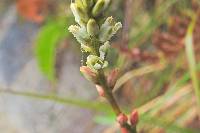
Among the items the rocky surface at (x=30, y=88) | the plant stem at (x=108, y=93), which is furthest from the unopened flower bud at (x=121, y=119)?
the rocky surface at (x=30, y=88)

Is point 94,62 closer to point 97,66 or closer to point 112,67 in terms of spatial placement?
point 97,66

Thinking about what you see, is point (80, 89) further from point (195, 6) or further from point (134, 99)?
point (195, 6)

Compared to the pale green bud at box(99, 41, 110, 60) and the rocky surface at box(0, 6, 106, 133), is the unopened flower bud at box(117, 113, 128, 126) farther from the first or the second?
the rocky surface at box(0, 6, 106, 133)

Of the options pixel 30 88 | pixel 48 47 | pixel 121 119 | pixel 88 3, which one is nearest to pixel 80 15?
pixel 88 3

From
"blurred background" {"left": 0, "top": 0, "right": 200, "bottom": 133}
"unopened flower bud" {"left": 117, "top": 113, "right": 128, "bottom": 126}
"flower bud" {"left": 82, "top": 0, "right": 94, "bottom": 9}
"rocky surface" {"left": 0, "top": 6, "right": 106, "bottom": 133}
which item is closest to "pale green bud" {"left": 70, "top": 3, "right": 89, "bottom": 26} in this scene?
"flower bud" {"left": 82, "top": 0, "right": 94, "bottom": 9}

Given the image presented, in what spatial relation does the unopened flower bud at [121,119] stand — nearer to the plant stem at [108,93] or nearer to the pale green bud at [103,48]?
the plant stem at [108,93]

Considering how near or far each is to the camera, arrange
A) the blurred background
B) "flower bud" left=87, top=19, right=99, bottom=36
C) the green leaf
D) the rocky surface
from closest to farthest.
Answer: "flower bud" left=87, top=19, right=99, bottom=36, the blurred background, the green leaf, the rocky surface

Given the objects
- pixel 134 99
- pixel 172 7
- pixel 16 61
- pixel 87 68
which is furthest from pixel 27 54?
Result: pixel 87 68
